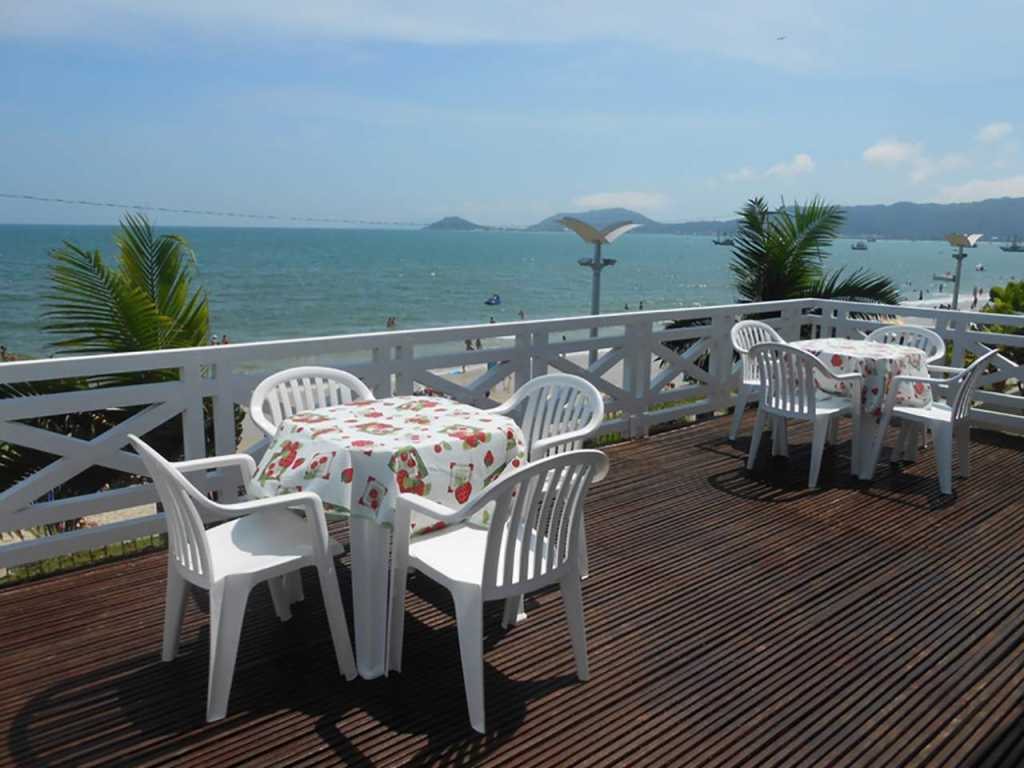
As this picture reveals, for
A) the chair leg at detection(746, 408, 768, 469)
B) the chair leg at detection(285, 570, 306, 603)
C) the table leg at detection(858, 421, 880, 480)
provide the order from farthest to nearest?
the chair leg at detection(746, 408, 768, 469)
the table leg at detection(858, 421, 880, 480)
the chair leg at detection(285, 570, 306, 603)

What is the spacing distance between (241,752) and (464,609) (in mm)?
715

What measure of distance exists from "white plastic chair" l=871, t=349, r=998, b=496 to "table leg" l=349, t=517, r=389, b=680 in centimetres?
347

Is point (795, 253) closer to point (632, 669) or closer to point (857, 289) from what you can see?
point (857, 289)

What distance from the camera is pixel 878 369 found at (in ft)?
15.8

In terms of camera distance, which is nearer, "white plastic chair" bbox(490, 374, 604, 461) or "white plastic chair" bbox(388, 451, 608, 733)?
"white plastic chair" bbox(388, 451, 608, 733)

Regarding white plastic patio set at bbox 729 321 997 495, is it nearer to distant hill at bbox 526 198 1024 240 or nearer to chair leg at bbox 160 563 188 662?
chair leg at bbox 160 563 188 662

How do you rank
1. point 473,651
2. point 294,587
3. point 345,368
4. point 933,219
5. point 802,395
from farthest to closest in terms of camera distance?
point 933,219, point 802,395, point 345,368, point 294,587, point 473,651

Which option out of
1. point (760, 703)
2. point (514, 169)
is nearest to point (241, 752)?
point (760, 703)

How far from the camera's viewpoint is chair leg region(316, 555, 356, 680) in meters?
2.42

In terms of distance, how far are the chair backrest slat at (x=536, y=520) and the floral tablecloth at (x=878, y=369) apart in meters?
3.11

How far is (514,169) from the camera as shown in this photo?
65500 mm

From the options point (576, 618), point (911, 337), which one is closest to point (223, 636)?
point (576, 618)

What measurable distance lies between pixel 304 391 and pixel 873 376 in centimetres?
346

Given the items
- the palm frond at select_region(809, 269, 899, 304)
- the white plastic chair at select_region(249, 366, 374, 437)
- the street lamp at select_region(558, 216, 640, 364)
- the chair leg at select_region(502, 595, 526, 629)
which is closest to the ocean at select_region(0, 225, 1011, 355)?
the palm frond at select_region(809, 269, 899, 304)
